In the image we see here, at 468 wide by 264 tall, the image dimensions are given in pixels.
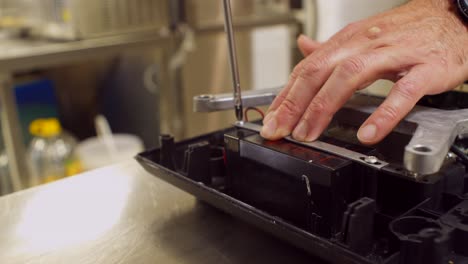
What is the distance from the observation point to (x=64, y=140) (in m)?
1.73

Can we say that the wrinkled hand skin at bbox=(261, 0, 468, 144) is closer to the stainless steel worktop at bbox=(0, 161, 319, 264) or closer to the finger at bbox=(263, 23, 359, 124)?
the finger at bbox=(263, 23, 359, 124)

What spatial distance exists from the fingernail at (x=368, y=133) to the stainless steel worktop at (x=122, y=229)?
126 mm

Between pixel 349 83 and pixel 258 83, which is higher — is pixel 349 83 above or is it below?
above

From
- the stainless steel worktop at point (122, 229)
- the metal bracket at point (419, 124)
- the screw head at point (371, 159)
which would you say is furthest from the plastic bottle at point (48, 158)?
the screw head at point (371, 159)

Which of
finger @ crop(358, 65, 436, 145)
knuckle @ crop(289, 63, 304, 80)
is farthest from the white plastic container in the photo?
finger @ crop(358, 65, 436, 145)

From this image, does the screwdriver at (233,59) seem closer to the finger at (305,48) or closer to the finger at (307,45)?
the finger at (305,48)

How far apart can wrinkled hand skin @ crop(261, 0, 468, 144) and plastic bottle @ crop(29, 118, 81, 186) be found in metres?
1.18

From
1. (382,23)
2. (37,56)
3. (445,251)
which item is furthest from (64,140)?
→ (445,251)

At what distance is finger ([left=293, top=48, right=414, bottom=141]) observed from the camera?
Answer: 49 cm

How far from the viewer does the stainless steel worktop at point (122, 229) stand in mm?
465

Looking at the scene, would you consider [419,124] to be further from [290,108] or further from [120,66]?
[120,66]

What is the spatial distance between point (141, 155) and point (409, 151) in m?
0.33

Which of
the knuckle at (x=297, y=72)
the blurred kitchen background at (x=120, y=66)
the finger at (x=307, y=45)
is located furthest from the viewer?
the blurred kitchen background at (x=120, y=66)

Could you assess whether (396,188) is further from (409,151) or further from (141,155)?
(141,155)
